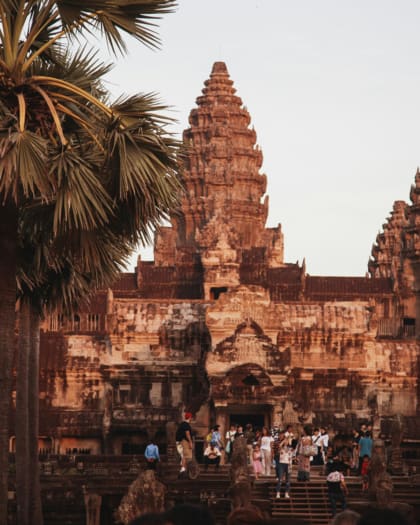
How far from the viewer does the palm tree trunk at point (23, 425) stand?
33.8 m

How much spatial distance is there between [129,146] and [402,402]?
50308 millimetres

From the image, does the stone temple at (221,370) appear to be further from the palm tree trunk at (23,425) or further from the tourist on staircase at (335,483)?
the tourist on staircase at (335,483)

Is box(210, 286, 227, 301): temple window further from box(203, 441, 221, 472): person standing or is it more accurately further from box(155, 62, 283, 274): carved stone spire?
box(203, 441, 221, 472): person standing

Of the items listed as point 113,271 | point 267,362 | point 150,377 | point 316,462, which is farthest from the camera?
point 150,377

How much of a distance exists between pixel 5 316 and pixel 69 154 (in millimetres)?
2936

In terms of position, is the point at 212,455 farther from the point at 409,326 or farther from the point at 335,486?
the point at 409,326

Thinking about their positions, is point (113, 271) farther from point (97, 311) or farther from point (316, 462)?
point (97, 311)

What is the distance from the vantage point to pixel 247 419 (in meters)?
64.2

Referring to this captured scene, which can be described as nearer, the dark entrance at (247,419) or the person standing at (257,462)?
the person standing at (257,462)

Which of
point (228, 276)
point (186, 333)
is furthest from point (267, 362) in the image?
point (228, 276)

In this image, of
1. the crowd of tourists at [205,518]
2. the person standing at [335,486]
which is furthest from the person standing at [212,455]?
the crowd of tourists at [205,518]

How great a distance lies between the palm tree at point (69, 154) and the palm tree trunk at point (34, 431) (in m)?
10.9

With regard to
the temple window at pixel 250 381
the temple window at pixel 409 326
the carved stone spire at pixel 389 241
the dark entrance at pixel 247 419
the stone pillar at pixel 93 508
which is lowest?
the stone pillar at pixel 93 508

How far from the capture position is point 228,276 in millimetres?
84750
